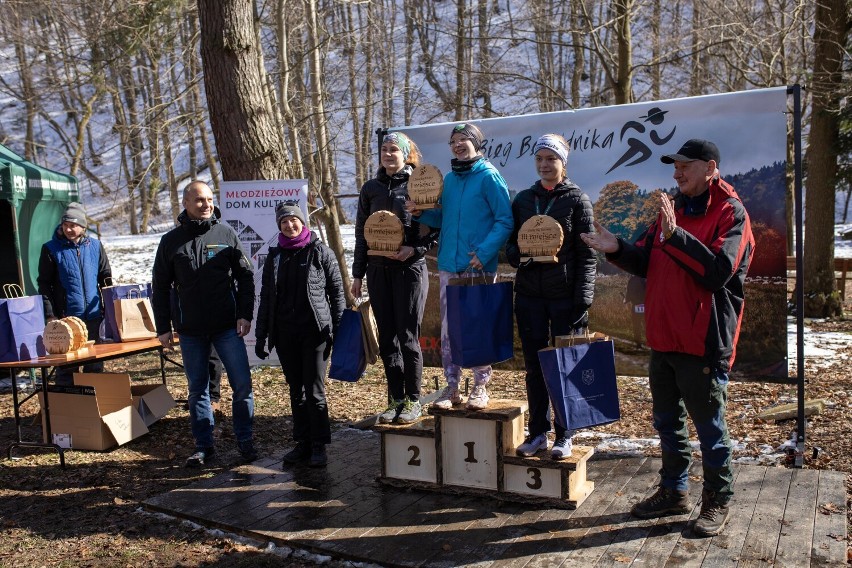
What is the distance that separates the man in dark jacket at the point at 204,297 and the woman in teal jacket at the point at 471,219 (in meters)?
1.41

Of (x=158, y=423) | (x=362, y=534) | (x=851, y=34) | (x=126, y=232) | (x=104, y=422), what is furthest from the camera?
(x=126, y=232)

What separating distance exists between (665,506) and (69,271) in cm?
511

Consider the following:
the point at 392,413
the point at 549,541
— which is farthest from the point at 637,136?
the point at 549,541

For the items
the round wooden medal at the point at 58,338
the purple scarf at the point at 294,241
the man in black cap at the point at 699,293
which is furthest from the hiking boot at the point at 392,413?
the round wooden medal at the point at 58,338

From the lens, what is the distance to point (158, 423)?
6.24 meters

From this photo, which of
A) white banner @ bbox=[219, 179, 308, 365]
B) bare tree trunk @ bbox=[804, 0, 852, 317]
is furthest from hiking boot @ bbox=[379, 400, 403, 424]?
bare tree trunk @ bbox=[804, 0, 852, 317]

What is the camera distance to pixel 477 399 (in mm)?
4238

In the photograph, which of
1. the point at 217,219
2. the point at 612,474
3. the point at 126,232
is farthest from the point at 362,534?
the point at 126,232

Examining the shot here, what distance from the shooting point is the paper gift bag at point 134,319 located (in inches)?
236

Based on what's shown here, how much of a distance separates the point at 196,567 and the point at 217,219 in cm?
230

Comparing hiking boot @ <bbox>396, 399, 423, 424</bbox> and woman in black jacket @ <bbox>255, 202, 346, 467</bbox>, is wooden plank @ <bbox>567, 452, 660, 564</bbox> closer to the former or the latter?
hiking boot @ <bbox>396, 399, 423, 424</bbox>

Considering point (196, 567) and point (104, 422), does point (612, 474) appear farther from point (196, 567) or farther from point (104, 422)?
point (104, 422)

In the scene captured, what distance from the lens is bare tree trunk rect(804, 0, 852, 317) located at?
1011 cm

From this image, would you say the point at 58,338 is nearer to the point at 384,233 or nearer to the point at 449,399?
the point at 384,233
